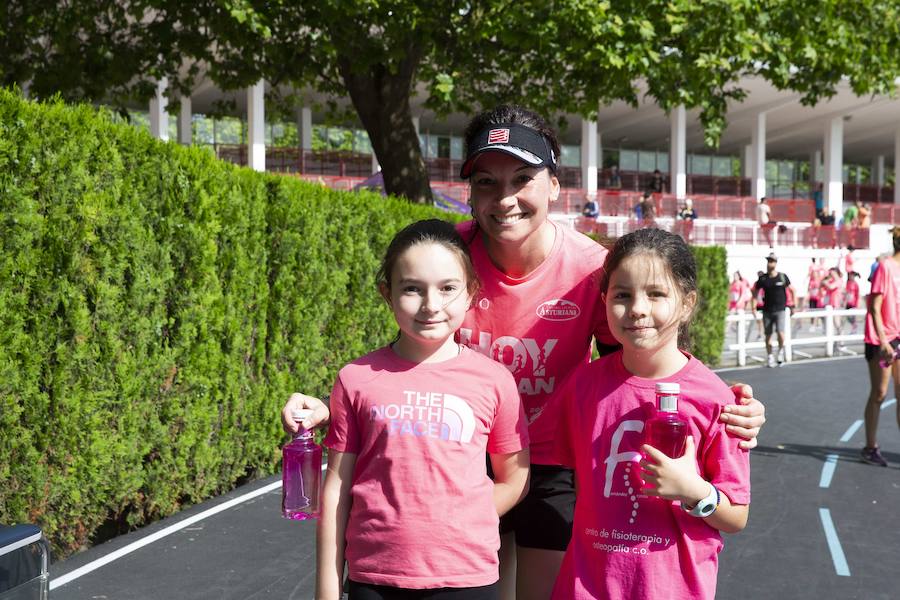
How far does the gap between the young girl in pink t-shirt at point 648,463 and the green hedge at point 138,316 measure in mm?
3581

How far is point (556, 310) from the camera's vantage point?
2.91 metres

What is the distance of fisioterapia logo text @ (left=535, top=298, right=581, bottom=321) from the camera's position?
2908mm

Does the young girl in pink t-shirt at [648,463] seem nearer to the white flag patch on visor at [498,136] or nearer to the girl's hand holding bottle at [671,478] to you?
the girl's hand holding bottle at [671,478]

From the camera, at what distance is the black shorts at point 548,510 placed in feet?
9.53

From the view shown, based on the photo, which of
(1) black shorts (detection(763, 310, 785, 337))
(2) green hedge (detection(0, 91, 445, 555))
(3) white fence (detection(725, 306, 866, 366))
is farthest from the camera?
(3) white fence (detection(725, 306, 866, 366))

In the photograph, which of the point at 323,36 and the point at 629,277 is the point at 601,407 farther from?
the point at 323,36

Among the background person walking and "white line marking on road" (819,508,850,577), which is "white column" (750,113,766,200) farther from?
"white line marking on road" (819,508,850,577)

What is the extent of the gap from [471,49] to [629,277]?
448 inches

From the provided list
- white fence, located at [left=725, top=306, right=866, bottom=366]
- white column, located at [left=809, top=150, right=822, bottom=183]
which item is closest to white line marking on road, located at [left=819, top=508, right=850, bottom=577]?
white fence, located at [left=725, top=306, right=866, bottom=366]

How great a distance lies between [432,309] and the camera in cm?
244

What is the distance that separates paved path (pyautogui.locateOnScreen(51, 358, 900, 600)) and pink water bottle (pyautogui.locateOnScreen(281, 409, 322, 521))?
248 cm

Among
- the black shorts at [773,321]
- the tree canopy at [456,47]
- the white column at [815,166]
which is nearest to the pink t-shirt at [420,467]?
the tree canopy at [456,47]

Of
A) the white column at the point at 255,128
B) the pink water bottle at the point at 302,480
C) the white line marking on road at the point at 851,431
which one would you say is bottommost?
the white line marking on road at the point at 851,431

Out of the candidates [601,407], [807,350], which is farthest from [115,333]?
[807,350]
